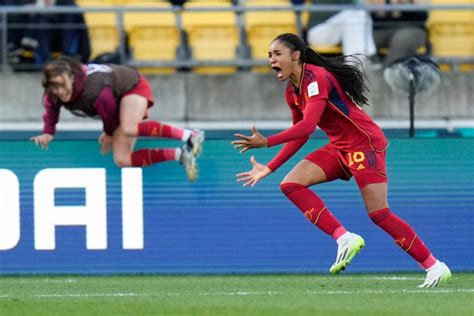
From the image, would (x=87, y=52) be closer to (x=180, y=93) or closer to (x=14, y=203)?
(x=180, y=93)

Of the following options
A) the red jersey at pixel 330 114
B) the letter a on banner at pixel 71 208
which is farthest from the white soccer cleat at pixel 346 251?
the letter a on banner at pixel 71 208

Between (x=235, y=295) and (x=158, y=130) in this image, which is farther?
(x=158, y=130)

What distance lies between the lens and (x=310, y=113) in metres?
9.07

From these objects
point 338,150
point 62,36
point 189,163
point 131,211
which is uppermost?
point 62,36

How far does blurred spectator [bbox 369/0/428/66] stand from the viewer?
15.1 m

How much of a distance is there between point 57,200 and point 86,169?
36 centimetres

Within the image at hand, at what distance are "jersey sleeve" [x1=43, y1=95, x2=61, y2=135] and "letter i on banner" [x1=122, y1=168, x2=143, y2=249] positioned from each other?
77cm

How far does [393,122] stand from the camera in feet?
48.3

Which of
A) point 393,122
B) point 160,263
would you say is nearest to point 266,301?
point 160,263

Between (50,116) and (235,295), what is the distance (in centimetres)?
329

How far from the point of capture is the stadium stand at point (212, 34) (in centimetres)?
1542

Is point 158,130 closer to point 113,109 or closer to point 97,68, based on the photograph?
point 113,109

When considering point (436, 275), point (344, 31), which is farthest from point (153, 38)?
point (436, 275)

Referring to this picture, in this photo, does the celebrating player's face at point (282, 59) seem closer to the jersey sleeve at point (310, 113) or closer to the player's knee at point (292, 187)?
the jersey sleeve at point (310, 113)
